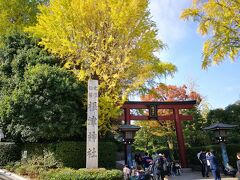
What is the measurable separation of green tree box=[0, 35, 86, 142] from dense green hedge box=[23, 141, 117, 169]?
1.42ft

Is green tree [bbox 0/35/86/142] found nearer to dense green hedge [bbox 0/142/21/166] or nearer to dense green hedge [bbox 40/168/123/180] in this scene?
dense green hedge [bbox 0/142/21/166]

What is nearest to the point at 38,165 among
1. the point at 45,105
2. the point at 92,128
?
the point at 45,105

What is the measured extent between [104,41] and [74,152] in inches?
225

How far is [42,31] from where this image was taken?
14.1 metres

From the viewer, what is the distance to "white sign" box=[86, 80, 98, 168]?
38.0 feet

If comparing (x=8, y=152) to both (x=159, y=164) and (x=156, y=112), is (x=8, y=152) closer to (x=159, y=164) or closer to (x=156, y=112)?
(x=159, y=164)

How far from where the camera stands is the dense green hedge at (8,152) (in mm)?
15023

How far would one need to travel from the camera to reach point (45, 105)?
41.5 ft

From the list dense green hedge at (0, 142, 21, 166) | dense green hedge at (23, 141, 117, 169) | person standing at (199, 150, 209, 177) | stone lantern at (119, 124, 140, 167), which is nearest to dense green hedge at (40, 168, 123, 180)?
dense green hedge at (23, 141, 117, 169)

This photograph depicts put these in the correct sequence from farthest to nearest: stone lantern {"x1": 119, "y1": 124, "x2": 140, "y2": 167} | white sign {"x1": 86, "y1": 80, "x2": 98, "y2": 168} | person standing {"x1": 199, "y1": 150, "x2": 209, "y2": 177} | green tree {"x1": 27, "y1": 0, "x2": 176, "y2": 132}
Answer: stone lantern {"x1": 119, "y1": 124, "x2": 140, "y2": 167} < person standing {"x1": 199, "y1": 150, "x2": 209, "y2": 177} < green tree {"x1": 27, "y1": 0, "x2": 176, "y2": 132} < white sign {"x1": 86, "y1": 80, "x2": 98, "y2": 168}

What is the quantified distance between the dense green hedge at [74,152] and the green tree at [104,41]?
3.85 feet

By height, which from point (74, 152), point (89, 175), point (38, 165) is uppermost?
point (74, 152)

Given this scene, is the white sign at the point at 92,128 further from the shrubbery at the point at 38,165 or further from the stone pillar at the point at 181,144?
the stone pillar at the point at 181,144

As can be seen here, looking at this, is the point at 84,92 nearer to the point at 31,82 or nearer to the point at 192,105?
the point at 31,82
